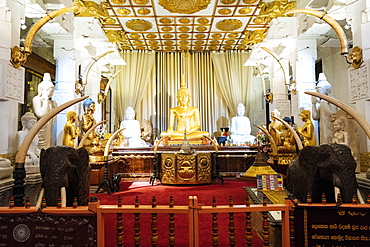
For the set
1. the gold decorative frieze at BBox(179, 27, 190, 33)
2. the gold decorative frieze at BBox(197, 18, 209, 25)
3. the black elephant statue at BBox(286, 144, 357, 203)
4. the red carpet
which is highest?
the gold decorative frieze at BBox(179, 27, 190, 33)

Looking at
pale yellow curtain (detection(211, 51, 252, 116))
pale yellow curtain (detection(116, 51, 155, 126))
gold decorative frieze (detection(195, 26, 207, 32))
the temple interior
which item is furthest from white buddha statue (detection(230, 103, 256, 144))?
pale yellow curtain (detection(116, 51, 155, 126))

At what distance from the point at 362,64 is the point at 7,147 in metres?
4.62

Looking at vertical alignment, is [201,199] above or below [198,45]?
below

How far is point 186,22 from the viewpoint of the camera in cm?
742

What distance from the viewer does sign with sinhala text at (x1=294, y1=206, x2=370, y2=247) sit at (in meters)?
1.63

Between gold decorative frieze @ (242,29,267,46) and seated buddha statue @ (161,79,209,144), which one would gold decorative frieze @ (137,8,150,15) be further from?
gold decorative frieze @ (242,29,267,46)

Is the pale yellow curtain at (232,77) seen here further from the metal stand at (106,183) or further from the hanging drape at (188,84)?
the metal stand at (106,183)

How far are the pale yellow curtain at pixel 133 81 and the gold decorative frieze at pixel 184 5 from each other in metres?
3.42

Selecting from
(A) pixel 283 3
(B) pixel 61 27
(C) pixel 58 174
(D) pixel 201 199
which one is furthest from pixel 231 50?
(C) pixel 58 174

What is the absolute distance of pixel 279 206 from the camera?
171cm

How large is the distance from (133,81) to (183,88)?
2024mm

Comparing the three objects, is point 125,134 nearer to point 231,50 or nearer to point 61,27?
point 61,27

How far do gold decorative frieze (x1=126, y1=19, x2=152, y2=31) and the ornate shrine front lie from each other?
401 centimetres

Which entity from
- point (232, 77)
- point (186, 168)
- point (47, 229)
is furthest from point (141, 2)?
point (47, 229)
